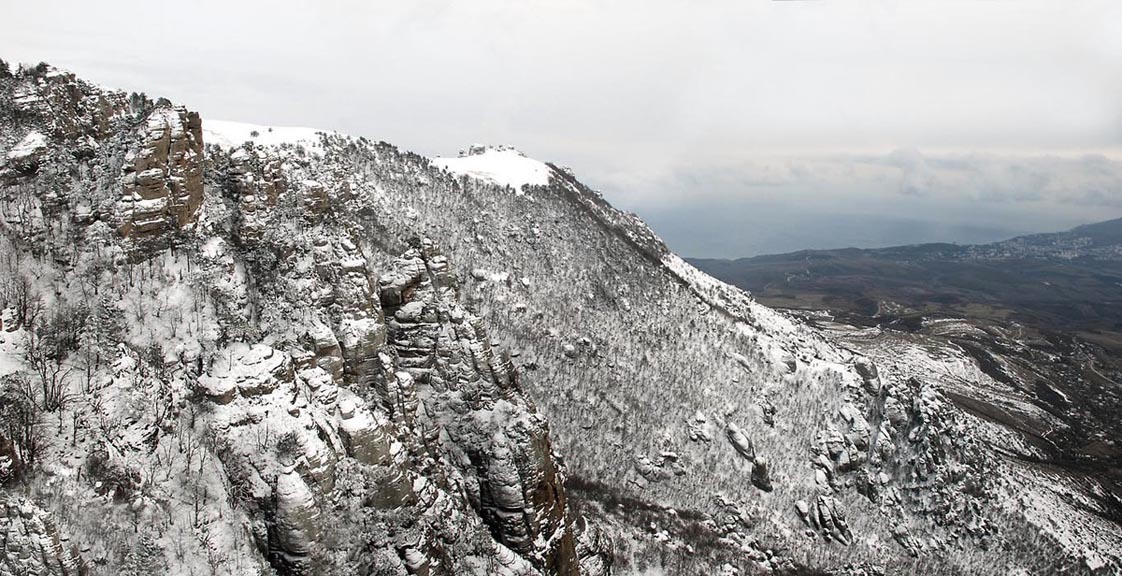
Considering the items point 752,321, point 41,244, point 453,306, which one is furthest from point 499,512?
point 752,321

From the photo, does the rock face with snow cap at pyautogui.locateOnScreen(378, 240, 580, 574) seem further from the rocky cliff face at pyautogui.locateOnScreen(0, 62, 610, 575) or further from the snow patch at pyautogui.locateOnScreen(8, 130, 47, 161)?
the snow patch at pyautogui.locateOnScreen(8, 130, 47, 161)

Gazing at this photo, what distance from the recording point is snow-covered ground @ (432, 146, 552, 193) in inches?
4892

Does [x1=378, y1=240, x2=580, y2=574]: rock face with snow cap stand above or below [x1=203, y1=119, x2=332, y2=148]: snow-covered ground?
below

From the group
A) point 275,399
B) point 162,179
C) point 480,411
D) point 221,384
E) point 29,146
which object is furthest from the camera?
point 480,411

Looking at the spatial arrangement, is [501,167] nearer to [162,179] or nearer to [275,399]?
[162,179]

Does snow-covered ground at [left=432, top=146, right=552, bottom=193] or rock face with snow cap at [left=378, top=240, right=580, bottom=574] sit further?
snow-covered ground at [left=432, top=146, right=552, bottom=193]

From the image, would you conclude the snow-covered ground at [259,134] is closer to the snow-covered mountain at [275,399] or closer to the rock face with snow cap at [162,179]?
the snow-covered mountain at [275,399]

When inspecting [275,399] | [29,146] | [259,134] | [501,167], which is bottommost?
[275,399]

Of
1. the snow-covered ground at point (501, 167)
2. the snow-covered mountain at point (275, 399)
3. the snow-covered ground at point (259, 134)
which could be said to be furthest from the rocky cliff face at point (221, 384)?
the snow-covered ground at point (501, 167)

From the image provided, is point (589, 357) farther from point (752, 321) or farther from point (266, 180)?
point (266, 180)

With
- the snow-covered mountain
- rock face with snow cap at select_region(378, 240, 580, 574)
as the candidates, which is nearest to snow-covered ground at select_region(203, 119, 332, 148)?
the snow-covered mountain

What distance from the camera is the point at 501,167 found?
135125 mm

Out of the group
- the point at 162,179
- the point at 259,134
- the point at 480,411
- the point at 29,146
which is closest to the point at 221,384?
the point at 162,179

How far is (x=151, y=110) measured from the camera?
32.0 metres
